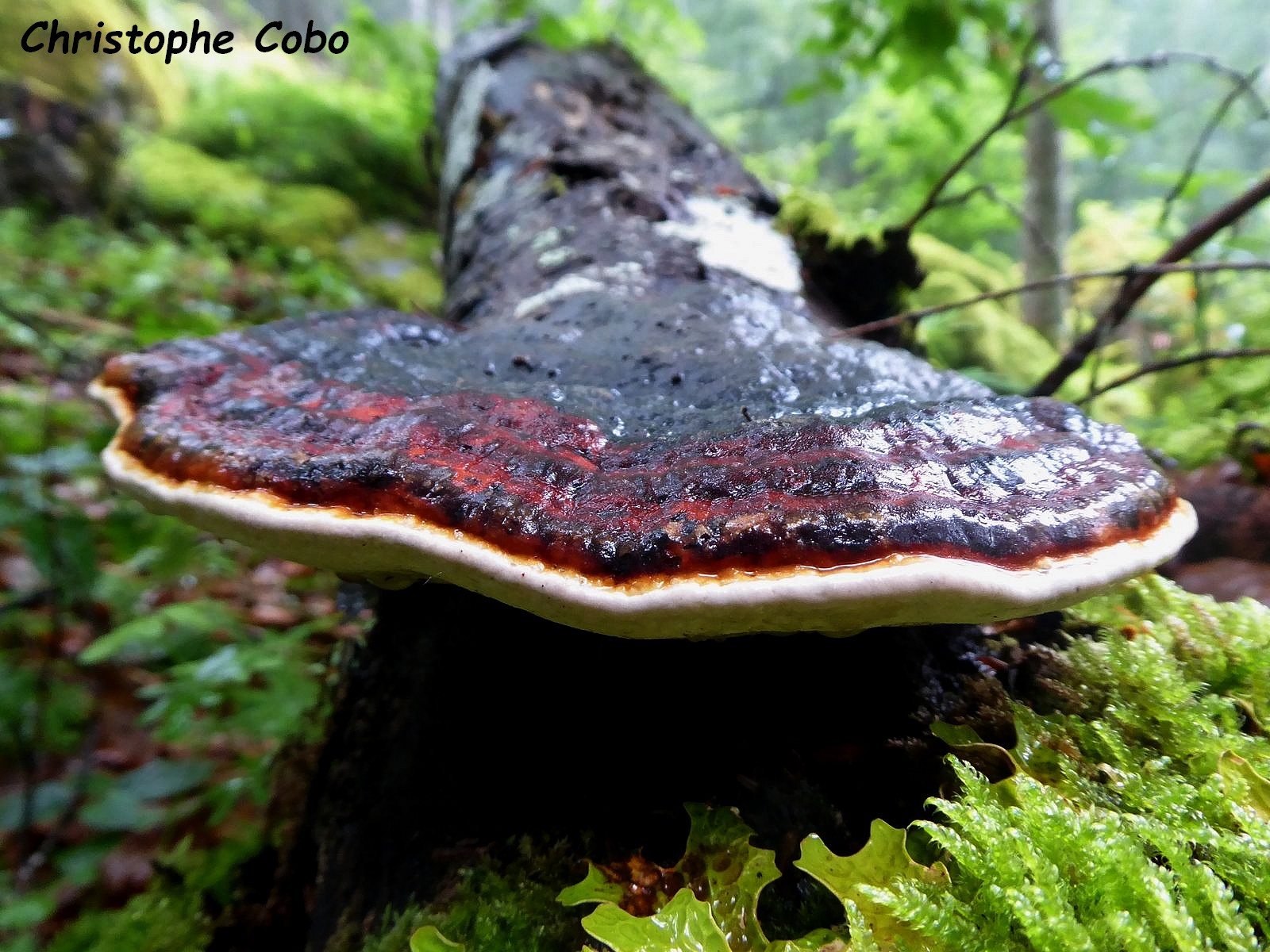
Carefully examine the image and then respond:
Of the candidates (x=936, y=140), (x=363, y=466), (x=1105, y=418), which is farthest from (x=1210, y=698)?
(x=936, y=140)

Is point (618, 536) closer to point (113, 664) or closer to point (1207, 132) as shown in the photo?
point (1207, 132)

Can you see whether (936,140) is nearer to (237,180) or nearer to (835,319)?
(835,319)

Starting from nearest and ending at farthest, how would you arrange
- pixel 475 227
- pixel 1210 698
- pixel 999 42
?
pixel 1210 698
pixel 475 227
pixel 999 42

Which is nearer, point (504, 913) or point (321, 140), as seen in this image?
point (504, 913)

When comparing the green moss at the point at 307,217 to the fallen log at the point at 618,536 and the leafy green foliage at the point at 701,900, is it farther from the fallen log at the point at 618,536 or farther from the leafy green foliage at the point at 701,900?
the leafy green foliage at the point at 701,900

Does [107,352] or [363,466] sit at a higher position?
[363,466]

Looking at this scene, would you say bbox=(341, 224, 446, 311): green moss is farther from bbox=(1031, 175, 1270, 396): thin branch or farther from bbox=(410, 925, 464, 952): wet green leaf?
bbox=(410, 925, 464, 952): wet green leaf

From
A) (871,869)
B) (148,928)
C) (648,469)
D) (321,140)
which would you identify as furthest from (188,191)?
(871,869)
